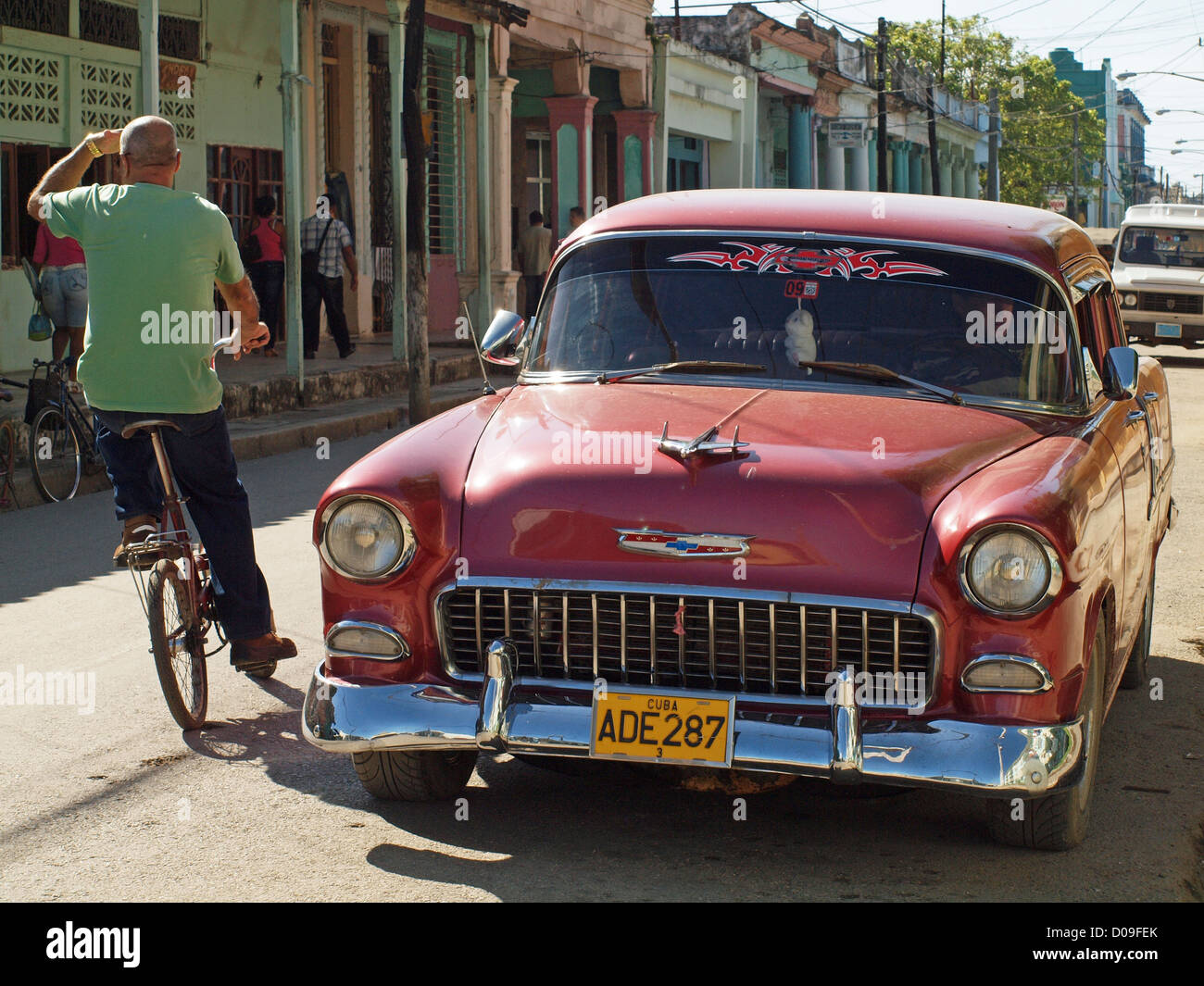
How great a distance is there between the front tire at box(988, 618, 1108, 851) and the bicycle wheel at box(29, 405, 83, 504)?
7847mm

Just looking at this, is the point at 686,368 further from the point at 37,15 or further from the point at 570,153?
the point at 570,153

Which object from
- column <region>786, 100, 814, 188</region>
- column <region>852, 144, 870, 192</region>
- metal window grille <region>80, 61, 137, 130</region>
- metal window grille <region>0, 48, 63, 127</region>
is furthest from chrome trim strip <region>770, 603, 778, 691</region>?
column <region>852, 144, 870, 192</region>

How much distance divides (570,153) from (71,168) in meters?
20.9

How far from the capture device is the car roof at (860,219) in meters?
4.98

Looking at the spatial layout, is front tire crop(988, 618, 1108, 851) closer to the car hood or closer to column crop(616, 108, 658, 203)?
the car hood

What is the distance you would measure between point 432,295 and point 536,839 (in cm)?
2007

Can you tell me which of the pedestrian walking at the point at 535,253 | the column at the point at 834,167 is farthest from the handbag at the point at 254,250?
the column at the point at 834,167

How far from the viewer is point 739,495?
12.9 ft

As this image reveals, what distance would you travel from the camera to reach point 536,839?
4.21 metres

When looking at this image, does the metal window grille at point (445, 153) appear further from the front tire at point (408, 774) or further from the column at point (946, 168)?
the column at point (946, 168)

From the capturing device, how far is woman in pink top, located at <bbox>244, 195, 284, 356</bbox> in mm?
17516
